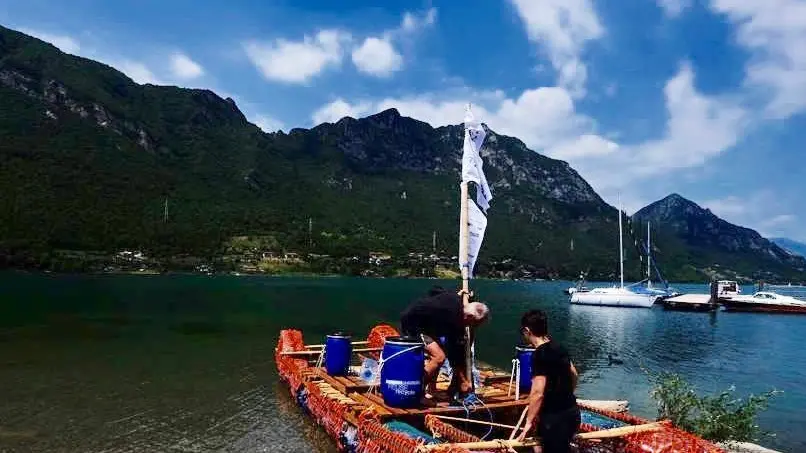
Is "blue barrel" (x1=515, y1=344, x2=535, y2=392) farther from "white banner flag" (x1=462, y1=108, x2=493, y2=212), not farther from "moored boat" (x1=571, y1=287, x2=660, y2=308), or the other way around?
"moored boat" (x1=571, y1=287, x2=660, y2=308)

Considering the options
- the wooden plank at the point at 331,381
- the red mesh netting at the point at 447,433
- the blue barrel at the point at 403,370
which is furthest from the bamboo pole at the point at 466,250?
the wooden plank at the point at 331,381

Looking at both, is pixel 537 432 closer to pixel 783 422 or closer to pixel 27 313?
pixel 783 422

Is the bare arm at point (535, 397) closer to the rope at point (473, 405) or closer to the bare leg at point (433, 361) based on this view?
the rope at point (473, 405)

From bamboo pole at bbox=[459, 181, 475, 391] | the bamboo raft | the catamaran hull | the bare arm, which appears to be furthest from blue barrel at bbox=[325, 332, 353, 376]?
the catamaran hull

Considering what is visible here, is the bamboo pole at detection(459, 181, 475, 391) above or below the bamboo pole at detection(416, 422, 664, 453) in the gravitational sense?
above

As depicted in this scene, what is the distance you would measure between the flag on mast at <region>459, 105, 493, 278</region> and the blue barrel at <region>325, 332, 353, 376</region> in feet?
16.5

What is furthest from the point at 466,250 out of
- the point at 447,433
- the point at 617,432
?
the point at 617,432

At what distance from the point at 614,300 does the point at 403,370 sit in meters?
84.1

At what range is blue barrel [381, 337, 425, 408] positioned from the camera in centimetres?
1115

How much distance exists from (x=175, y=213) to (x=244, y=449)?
530 feet

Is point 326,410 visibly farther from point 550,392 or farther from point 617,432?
point 550,392

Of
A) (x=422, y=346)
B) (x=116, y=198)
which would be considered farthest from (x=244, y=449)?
(x=116, y=198)

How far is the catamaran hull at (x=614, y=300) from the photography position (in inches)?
3420

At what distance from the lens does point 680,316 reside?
7581cm
